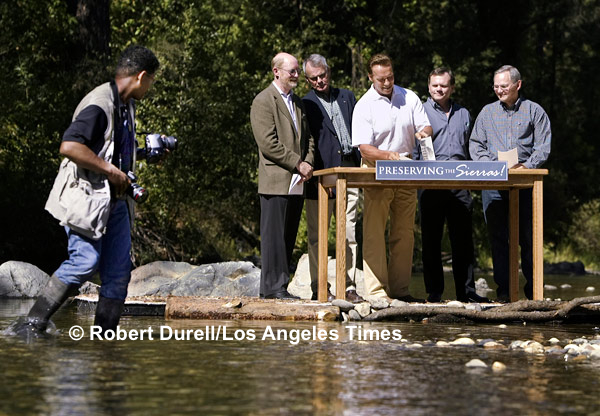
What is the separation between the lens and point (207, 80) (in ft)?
72.4

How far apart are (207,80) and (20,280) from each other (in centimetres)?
926

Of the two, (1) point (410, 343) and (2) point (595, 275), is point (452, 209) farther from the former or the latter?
(2) point (595, 275)

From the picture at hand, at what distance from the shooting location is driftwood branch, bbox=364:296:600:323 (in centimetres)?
935

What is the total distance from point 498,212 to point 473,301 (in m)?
0.82

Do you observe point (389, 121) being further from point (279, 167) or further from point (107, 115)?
point (107, 115)

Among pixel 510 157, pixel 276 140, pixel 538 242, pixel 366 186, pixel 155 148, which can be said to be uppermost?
pixel 276 140

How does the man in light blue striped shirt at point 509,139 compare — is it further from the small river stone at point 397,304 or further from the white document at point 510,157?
the small river stone at point 397,304

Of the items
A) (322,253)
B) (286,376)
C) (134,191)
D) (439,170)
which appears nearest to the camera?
(286,376)

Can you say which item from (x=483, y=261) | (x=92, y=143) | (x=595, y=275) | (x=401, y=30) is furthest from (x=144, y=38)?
(x=92, y=143)

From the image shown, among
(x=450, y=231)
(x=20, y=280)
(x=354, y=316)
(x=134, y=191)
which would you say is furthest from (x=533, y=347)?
(x=20, y=280)

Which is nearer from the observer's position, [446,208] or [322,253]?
[322,253]

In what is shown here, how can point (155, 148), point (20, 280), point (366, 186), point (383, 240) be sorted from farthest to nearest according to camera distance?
point (20, 280), point (383, 240), point (366, 186), point (155, 148)

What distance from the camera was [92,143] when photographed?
732cm

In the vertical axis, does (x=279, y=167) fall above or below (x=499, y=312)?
above
